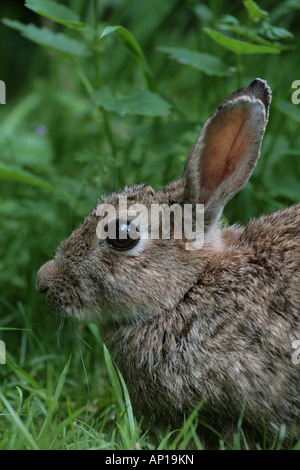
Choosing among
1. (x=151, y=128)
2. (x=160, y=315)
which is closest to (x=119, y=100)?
(x=151, y=128)

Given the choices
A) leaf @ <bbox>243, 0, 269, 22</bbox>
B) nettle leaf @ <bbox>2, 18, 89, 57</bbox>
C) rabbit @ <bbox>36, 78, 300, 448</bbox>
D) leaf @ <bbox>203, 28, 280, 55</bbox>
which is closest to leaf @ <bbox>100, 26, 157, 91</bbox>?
nettle leaf @ <bbox>2, 18, 89, 57</bbox>

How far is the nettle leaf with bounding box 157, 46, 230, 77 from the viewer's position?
449 cm

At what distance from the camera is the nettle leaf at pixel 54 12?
13.1 ft

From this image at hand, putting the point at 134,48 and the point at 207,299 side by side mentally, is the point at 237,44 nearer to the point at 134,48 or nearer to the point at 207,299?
the point at 134,48

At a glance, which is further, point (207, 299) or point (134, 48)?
point (134, 48)

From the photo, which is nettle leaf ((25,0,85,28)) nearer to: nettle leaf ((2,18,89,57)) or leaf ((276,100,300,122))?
nettle leaf ((2,18,89,57))

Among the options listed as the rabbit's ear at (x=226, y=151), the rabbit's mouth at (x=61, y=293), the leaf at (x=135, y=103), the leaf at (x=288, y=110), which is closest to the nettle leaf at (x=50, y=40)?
the leaf at (x=135, y=103)

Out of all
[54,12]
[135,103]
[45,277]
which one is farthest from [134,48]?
[45,277]

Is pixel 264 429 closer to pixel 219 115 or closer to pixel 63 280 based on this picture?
pixel 63 280

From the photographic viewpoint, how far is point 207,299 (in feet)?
11.2

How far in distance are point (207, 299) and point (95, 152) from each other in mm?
1791

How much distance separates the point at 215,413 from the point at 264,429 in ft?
0.75

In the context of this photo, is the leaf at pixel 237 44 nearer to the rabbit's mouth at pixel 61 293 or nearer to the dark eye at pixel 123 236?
the dark eye at pixel 123 236
